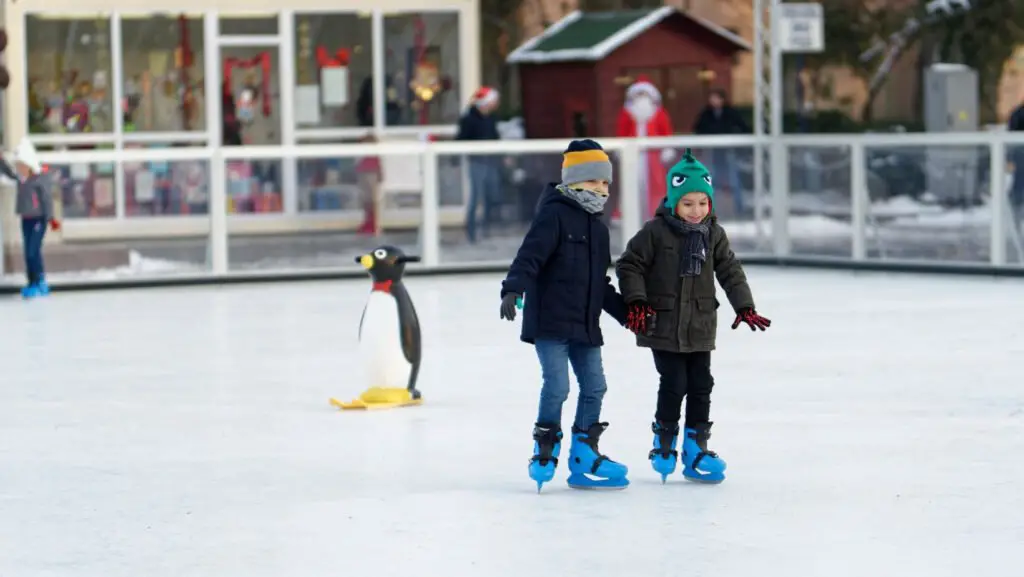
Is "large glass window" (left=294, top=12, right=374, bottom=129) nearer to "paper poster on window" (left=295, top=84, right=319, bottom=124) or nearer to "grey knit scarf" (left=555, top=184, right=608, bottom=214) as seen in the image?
"paper poster on window" (left=295, top=84, right=319, bottom=124)

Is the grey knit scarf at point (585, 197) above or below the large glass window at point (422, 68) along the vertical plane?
below

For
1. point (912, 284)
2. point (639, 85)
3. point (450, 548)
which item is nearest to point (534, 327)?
point (450, 548)

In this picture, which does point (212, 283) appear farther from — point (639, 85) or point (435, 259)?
point (639, 85)

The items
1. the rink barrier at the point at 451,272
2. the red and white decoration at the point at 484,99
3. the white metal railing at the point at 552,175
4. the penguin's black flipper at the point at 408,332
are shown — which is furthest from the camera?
the red and white decoration at the point at 484,99

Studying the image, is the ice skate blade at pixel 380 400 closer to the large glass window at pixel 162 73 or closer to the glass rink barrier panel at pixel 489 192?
the glass rink barrier panel at pixel 489 192

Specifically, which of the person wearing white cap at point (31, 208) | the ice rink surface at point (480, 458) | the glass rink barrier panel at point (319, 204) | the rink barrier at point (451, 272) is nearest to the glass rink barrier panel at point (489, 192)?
the rink barrier at point (451, 272)

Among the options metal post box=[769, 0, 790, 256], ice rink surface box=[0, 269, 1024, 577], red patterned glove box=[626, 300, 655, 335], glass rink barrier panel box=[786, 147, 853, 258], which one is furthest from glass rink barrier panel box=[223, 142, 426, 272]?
red patterned glove box=[626, 300, 655, 335]

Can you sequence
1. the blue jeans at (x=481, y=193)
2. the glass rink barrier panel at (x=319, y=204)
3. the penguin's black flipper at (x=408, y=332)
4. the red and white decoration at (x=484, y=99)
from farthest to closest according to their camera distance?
the red and white decoration at (x=484, y=99)
the blue jeans at (x=481, y=193)
the glass rink barrier panel at (x=319, y=204)
the penguin's black flipper at (x=408, y=332)

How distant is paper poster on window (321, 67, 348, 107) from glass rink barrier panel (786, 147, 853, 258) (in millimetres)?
7040

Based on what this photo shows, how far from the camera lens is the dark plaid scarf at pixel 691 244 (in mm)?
8297

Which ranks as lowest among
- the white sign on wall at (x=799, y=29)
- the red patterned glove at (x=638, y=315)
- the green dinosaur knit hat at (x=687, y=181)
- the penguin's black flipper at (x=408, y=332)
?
the penguin's black flipper at (x=408, y=332)

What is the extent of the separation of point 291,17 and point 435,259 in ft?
21.6

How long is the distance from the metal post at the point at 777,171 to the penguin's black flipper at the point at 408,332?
10.3 meters

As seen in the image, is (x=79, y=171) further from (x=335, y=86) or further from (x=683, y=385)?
(x=683, y=385)
